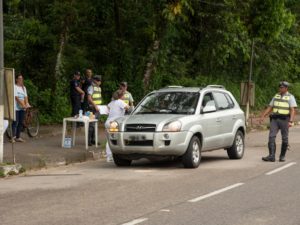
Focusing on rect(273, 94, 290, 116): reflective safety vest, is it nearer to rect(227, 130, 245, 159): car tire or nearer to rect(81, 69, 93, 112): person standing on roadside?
rect(227, 130, 245, 159): car tire

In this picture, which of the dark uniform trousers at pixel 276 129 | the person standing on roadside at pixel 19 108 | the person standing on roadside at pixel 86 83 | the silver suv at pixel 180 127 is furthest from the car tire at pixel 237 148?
the person standing on roadside at pixel 19 108

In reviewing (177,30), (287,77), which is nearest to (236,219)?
(177,30)

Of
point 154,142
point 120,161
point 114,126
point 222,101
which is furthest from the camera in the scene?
point 222,101

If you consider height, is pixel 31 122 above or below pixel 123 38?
below

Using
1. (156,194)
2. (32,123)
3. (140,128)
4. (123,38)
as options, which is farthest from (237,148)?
(123,38)

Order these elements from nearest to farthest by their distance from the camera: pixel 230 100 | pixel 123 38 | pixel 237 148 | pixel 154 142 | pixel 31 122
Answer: pixel 154 142 → pixel 237 148 → pixel 230 100 → pixel 31 122 → pixel 123 38

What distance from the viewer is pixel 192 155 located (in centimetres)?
1370

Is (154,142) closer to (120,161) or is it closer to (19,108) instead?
(120,161)

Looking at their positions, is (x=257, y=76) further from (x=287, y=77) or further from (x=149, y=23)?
(x=149, y=23)

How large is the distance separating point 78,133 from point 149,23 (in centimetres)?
685

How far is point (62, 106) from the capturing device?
2278cm

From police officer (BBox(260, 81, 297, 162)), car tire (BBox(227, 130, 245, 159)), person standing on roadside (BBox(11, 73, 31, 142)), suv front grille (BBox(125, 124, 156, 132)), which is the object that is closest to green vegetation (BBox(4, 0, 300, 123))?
person standing on roadside (BBox(11, 73, 31, 142))

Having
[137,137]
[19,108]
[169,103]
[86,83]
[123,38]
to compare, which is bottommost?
[137,137]

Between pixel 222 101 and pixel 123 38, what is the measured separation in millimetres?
11581
